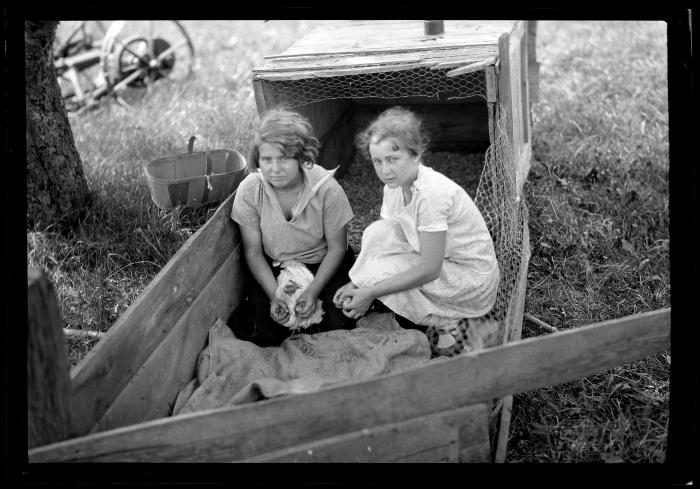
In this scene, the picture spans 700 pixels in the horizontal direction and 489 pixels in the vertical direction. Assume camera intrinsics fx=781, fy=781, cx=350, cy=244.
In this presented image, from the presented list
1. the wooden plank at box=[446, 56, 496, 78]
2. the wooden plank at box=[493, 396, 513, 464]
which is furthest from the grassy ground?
the wooden plank at box=[446, 56, 496, 78]

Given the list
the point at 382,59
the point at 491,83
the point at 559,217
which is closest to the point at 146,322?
the point at 382,59

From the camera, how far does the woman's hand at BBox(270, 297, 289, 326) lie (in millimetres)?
3346

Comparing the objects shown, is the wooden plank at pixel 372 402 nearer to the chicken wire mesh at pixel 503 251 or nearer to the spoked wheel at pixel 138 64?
the chicken wire mesh at pixel 503 251

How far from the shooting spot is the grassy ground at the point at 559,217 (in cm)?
317

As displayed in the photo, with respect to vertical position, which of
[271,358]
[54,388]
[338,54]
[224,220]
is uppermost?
[338,54]

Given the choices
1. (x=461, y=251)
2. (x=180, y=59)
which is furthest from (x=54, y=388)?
(x=180, y=59)

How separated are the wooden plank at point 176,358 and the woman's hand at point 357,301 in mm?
559

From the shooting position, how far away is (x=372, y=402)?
2.40m

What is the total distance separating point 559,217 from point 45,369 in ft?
10.4

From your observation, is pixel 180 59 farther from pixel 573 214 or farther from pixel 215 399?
Result: pixel 215 399

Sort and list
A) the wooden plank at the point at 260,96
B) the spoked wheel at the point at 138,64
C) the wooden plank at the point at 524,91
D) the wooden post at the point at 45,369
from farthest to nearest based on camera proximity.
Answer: the spoked wheel at the point at 138,64
the wooden plank at the point at 524,91
the wooden plank at the point at 260,96
the wooden post at the point at 45,369

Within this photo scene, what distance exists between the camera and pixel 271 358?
3.25m

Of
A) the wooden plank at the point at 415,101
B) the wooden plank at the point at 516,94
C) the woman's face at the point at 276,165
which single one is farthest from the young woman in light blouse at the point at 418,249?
the wooden plank at the point at 415,101

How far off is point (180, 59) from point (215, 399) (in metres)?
5.34
